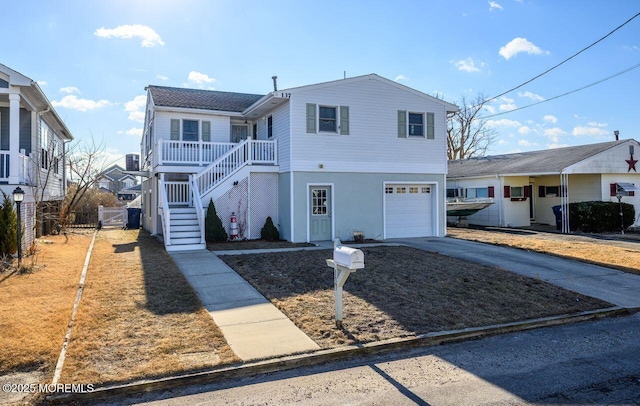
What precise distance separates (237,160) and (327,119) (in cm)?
356

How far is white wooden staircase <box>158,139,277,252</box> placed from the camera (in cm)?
1338

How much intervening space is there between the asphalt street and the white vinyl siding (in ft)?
33.3

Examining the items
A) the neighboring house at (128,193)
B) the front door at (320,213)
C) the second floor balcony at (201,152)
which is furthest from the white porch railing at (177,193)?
the neighboring house at (128,193)

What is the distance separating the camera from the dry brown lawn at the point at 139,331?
188 inches

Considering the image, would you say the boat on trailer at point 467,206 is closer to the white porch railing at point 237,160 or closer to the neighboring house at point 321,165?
the neighboring house at point 321,165

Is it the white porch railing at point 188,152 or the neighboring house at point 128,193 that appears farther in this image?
the neighboring house at point 128,193

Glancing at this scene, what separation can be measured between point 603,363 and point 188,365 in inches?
190

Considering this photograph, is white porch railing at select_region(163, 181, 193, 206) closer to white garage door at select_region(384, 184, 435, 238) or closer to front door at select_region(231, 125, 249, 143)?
front door at select_region(231, 125, 249, 143)

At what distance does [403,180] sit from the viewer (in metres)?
16.6

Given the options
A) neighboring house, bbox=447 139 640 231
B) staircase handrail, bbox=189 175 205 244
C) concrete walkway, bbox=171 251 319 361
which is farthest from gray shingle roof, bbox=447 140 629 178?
concrete walkway, bbox=171 251 319 361

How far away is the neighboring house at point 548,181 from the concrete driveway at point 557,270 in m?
8.99

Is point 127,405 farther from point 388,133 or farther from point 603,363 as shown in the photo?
point 388,133

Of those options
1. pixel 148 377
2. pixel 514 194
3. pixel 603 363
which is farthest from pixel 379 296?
pixel 514 194

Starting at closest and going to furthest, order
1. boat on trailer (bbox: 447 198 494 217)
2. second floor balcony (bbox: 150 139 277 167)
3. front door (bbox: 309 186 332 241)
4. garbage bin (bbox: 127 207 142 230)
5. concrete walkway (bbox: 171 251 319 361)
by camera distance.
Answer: concrete walkway (bbox: 171 251 319 361) → front door (bbox: 309 186 332 241) → second floor balcony (bbox: 150 139 277 167) → garbage bin (bbox: 127 207 142 230) → boat on trailer (bbox: 447 198 494 217)
